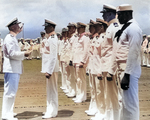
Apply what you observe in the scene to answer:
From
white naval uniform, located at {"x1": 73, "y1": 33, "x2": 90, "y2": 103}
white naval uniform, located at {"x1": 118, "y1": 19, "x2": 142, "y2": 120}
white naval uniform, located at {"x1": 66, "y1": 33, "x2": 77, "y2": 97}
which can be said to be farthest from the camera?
white naval uniform, located at {"x1": 66, "y1": 33, "x2": 77, "y2": 97}

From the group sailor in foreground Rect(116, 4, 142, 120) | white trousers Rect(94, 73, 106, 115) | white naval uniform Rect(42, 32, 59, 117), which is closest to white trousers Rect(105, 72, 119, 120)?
white trousers Rect(94, 73, 106, 115)

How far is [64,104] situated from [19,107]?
2.73ft

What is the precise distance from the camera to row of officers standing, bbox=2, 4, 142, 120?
2459mm

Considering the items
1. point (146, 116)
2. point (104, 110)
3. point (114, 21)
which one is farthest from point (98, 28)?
point (146, 116)

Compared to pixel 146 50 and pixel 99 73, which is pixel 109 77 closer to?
pixel 99 73

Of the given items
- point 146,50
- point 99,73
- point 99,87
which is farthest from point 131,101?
point 146,50

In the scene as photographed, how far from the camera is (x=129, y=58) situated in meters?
2.39

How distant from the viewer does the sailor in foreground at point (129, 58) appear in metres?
2.38

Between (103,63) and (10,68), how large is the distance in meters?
1.35

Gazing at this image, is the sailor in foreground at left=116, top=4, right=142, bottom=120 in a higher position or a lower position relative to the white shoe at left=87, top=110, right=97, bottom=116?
higher

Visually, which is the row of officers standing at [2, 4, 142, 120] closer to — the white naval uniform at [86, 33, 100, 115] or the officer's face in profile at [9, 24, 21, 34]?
the white naval uniform at [86, 33, 100, 115]

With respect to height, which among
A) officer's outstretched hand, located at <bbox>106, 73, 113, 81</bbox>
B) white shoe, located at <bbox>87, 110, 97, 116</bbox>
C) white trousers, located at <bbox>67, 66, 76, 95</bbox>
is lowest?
white shoe, located at <bbox>87, 110, 97, 116</bbox>

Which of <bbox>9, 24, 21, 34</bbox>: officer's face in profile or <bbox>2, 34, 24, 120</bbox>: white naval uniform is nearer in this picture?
<bbox>2, 34, 24, 120</bbox>: white naval uniform

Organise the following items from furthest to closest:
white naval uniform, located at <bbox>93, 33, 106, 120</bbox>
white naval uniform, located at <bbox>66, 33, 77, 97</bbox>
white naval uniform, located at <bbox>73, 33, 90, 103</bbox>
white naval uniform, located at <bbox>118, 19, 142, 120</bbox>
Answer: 1. white naval uniform, located at <bbox>66, 33, 77, 97</bbox>
2. white naval uniform, located at <bbox>73, 33, 90, 103</bbox>
3. white naval uniform, located at <bbox>93, 33, 106, 120</bbox>
4. white naval uniform, located at <bbox>118, 19, 142, 120</bbox>
